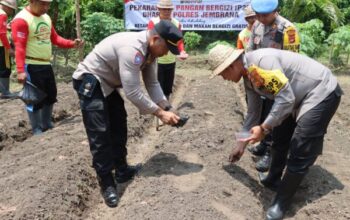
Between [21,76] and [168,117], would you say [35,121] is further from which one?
[168,117]

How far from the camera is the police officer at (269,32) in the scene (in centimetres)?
420

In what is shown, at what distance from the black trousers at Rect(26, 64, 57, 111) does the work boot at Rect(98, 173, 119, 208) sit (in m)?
2.08

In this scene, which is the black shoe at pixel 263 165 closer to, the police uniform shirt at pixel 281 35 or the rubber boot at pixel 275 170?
the rubber boot at pixel 275 170

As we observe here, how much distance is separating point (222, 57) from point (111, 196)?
167 cm

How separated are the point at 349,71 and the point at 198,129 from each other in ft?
22.0

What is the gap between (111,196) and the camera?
13.3 feet

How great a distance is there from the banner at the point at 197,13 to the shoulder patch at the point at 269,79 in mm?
9021

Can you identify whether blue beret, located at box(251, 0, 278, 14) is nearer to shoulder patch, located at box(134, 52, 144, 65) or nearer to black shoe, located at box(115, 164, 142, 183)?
shoulder patch, located at box(134, 52, 144, 65)

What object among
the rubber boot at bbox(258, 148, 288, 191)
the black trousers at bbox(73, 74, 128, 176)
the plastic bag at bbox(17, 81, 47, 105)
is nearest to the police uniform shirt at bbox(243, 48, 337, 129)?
the rubber boot at bbox(258, 148, 288, 191)

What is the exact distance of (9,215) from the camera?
3.59 metres

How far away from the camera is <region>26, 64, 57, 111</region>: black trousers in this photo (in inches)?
223

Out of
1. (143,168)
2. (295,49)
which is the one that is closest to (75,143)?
(143,168)

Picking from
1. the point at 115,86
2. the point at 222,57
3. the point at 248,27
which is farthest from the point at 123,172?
the point at 248,27

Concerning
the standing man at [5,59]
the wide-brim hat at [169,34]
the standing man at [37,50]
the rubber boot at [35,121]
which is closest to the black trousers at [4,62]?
the standing man at [5,59]
